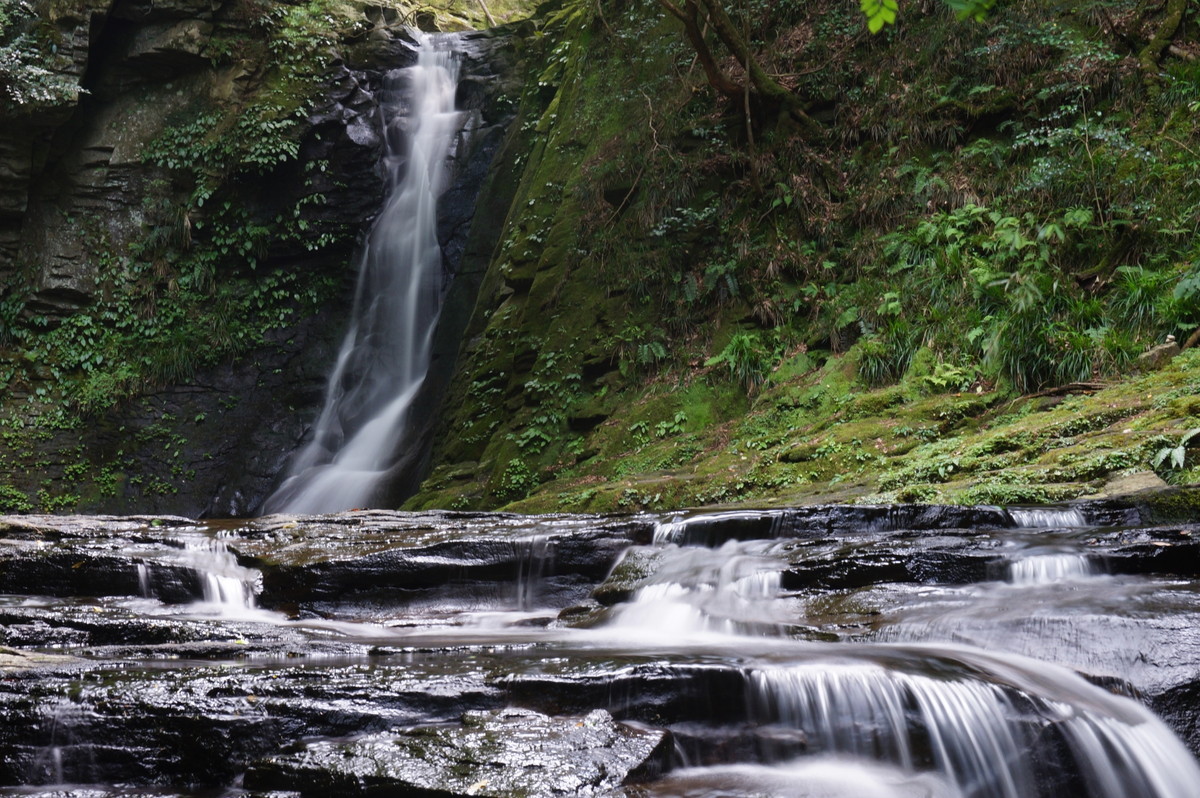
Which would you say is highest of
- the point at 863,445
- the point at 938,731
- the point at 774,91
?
the point at 774,91

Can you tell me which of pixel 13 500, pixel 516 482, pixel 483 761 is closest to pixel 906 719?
pixel 483 761

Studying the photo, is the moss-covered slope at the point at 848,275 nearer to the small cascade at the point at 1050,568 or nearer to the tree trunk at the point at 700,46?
the tree trunk at the point at 700,46

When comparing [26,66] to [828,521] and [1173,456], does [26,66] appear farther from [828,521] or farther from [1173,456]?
[1173,456]

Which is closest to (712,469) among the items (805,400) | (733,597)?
(805,400)

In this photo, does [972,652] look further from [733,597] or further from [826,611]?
[733,597]

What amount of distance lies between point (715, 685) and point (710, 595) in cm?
154

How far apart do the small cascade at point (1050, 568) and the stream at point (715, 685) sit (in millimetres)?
11

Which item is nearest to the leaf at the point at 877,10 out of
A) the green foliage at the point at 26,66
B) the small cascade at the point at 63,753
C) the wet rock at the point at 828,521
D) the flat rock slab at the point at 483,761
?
the flat rock slab at the point at 483,761

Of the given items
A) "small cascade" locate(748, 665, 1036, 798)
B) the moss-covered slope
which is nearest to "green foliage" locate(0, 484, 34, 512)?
the moss-covered slope

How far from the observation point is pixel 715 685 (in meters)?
3.72

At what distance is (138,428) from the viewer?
15102mm

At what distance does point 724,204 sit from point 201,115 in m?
10.8

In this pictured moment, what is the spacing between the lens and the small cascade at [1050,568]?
444cm

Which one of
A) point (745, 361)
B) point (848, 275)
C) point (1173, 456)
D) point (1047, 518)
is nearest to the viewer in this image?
point (1047, 518)
